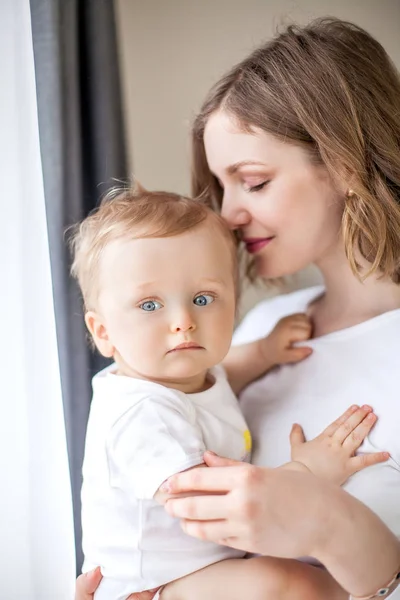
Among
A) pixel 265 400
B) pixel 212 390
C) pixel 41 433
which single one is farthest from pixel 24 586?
pixel 265 400

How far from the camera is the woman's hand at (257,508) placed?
3.00 ft

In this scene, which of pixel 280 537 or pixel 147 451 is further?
pixel 147 451

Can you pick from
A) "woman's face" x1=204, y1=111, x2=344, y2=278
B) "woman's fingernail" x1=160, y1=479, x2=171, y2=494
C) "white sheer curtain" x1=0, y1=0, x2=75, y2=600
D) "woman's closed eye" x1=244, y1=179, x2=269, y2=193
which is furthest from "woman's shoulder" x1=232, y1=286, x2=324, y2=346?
"woman's fingernail" x1=160, y1=479, x2=171, y2=494

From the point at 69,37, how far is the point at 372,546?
1.12 meters

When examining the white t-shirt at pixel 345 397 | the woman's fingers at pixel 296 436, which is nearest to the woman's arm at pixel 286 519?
the white t-shirt at pixel 345 397

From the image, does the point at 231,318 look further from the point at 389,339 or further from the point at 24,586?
the point at 24,586

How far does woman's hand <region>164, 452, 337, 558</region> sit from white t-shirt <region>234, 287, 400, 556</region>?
23 cm

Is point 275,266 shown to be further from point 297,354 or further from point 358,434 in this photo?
point 358,434

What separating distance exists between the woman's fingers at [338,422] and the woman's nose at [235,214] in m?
0.43

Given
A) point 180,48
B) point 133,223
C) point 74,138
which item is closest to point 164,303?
point 133,223

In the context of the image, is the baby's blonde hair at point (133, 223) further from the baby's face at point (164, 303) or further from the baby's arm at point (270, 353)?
the baby's arm at point (270, 353)

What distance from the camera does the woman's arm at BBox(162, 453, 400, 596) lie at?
917mm

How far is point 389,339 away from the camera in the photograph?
131 cm

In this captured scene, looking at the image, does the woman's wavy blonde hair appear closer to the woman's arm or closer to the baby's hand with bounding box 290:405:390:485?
the baby's hand with bounding box 290:405:390:485
